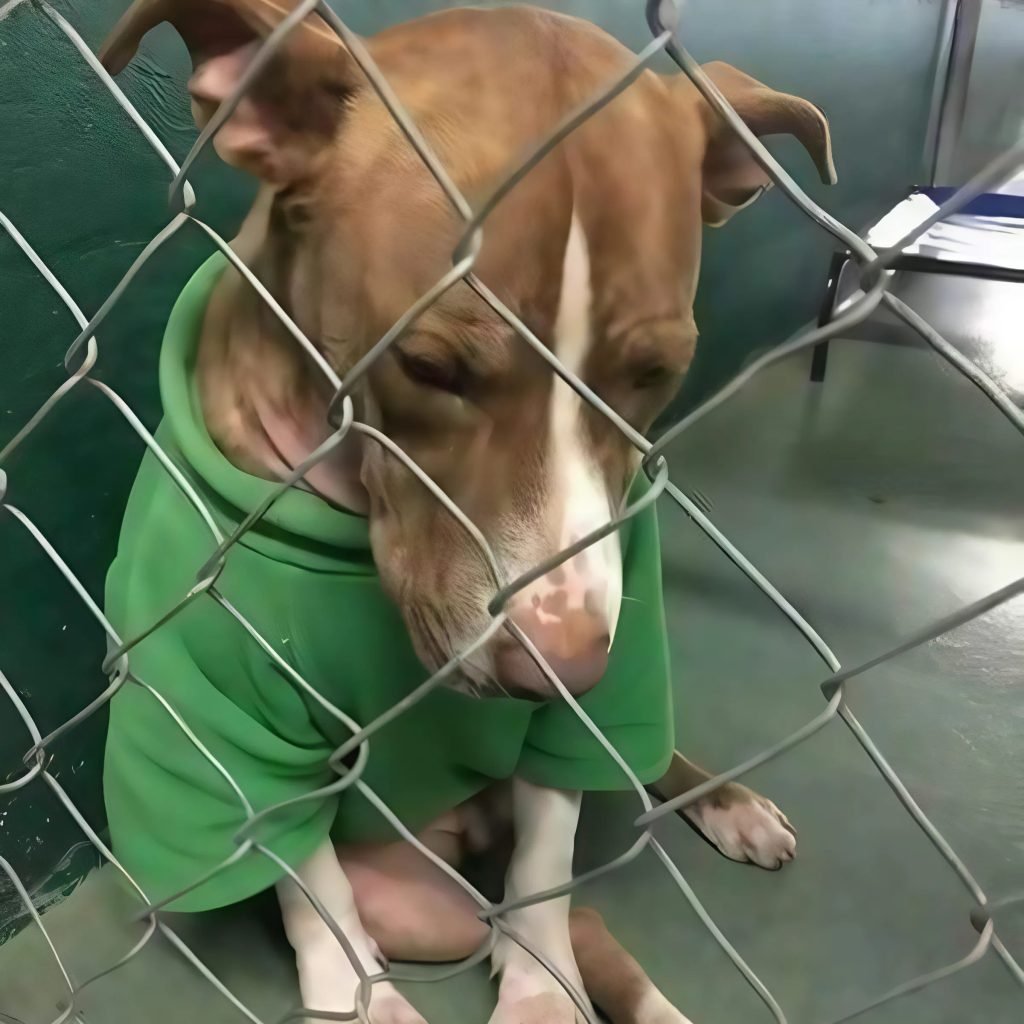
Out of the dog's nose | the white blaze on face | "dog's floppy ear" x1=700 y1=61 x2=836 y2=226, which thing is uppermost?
"dog's floppy ear" x1=700 y1=61 x2=836 y2=226

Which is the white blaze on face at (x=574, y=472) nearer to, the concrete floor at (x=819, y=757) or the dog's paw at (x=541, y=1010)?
the dog's paw at (x=541, y=1010)

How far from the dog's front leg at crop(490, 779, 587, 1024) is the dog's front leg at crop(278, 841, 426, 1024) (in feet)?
0.34

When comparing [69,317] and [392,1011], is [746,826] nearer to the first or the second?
[392,1011]

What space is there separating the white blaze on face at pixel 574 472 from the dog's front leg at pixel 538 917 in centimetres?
37

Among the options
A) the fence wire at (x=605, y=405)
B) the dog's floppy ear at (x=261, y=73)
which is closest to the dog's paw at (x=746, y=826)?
the fence wire at (x=605, y=405)

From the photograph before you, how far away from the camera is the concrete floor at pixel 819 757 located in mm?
1090

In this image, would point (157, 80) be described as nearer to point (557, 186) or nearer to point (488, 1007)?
point (557, 186)

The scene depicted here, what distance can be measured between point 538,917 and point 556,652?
0.43m

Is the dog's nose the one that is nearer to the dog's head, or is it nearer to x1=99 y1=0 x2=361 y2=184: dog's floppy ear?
the dog's head

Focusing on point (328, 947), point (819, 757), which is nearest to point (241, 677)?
point (328, 947)

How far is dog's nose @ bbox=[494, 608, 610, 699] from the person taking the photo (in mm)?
716

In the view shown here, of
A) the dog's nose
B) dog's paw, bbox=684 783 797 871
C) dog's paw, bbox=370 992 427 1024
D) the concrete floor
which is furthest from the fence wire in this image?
dog's paw, bbox=684 783 797 871

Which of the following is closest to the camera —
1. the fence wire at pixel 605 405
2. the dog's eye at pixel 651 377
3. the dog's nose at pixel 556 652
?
the fence wire at pixel 605 405

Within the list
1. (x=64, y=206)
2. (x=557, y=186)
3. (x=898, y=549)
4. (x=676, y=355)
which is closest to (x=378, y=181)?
(x=557, y=186)
